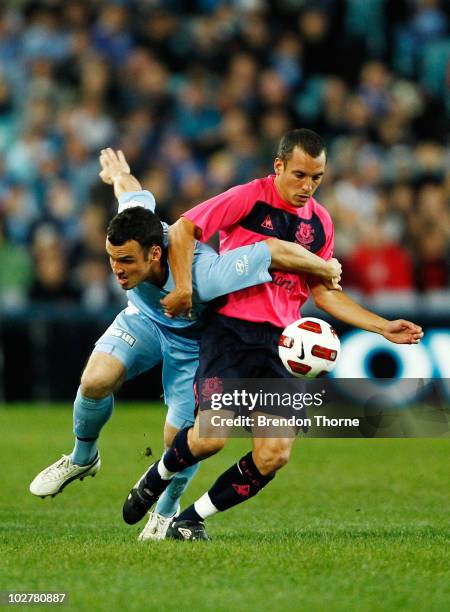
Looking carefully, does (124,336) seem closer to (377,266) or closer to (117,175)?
(117,175)

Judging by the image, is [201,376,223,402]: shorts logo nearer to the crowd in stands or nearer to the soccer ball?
the soccer ball

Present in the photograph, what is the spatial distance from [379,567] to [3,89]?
1224 centimetres

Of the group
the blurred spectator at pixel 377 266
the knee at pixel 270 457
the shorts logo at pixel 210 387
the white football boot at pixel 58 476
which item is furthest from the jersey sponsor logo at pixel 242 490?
the blurred spectator at pixel 377 266

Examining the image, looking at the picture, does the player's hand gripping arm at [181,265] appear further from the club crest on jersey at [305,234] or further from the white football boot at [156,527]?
the white football boot at [156,527]

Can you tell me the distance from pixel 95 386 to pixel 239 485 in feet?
3.25

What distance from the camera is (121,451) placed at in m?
10.9

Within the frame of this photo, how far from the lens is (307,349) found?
6.23m

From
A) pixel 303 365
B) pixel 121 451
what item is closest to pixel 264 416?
pixel 303 365

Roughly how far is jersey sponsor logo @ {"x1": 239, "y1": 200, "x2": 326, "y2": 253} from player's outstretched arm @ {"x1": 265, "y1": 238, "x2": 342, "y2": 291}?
7.1 inches

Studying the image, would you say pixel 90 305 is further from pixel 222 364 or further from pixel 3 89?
pixel 222 364

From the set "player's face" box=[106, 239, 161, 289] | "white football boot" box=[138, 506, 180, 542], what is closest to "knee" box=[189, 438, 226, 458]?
"white football boot" box=[138, 506, 180, 542]

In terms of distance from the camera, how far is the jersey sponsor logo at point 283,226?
663 centimetres

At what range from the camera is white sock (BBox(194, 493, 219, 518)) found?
21.1ft

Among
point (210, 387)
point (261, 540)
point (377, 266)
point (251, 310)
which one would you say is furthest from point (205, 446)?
point (377, 266)
